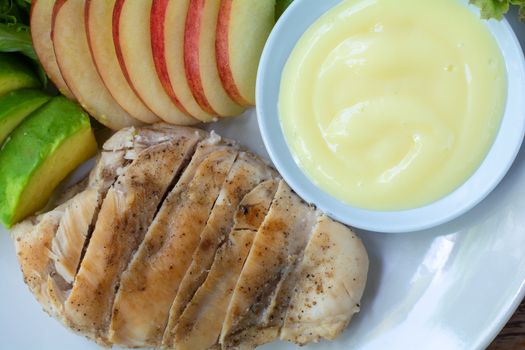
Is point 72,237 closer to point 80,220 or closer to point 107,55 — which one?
point 80,220

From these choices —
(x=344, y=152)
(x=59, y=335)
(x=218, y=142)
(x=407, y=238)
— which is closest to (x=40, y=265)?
(x=59, y=335)

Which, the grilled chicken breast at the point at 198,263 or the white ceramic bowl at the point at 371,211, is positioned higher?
the white ceramic bowl at the point at 371,211

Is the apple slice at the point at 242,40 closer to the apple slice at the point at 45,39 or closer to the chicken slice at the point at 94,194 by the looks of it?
the chicken slice at the point at 94,194

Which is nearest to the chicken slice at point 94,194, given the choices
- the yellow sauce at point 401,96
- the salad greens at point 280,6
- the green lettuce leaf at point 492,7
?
the salad greens at point 280,6

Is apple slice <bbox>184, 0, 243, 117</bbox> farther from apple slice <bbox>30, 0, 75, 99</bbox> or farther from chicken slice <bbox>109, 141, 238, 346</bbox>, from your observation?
apple slice <bbox>30, 0, 75, 99</bbox>

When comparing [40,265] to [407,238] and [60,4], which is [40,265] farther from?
[407,238]

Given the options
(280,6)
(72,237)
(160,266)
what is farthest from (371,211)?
(72,237)
